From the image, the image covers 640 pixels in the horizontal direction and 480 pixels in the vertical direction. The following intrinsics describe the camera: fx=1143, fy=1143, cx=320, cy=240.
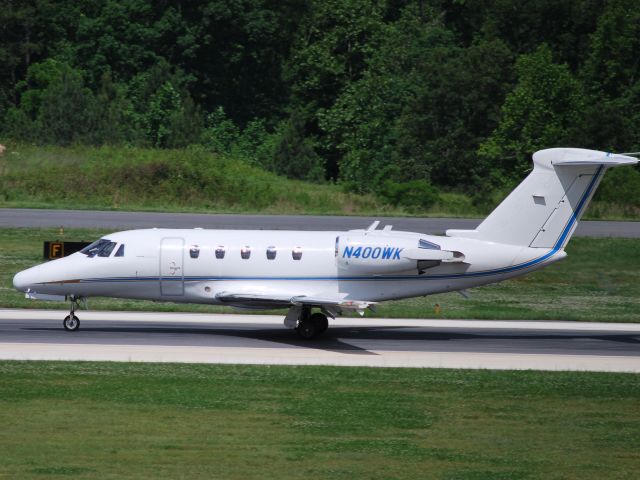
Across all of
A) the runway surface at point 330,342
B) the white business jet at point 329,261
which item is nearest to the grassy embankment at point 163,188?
the runway surface at point 330,342

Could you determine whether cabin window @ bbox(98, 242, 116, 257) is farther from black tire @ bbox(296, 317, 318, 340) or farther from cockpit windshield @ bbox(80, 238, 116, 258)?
black tire @ bbox(296, 317, 318, 340)

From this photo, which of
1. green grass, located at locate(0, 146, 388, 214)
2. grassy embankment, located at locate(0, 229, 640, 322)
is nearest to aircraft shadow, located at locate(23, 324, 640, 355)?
grassy embankment, located at locate(0, 229, 640, 322)

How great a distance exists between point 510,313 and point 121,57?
57.5m

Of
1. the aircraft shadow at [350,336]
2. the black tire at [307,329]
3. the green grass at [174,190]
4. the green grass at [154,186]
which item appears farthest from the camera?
the green grass at [154,186]

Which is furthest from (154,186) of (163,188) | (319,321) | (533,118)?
(319,321)

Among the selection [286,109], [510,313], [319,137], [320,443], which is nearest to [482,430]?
[320,443]

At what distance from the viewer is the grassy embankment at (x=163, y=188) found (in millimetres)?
58156

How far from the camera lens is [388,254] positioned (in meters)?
Answer: 26.8

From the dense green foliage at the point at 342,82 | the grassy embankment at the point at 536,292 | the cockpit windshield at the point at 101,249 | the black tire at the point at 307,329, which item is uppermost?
the dense green foliage at the point at 342,82

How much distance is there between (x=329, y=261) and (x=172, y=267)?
147 inches

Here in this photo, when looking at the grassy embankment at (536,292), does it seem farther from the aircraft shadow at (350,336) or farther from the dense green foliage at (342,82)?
the dense green foliage at (342,82)

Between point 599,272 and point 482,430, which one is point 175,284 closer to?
point 482,430

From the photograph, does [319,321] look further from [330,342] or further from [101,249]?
[101,249]

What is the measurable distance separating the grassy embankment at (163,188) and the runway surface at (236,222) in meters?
3.05
